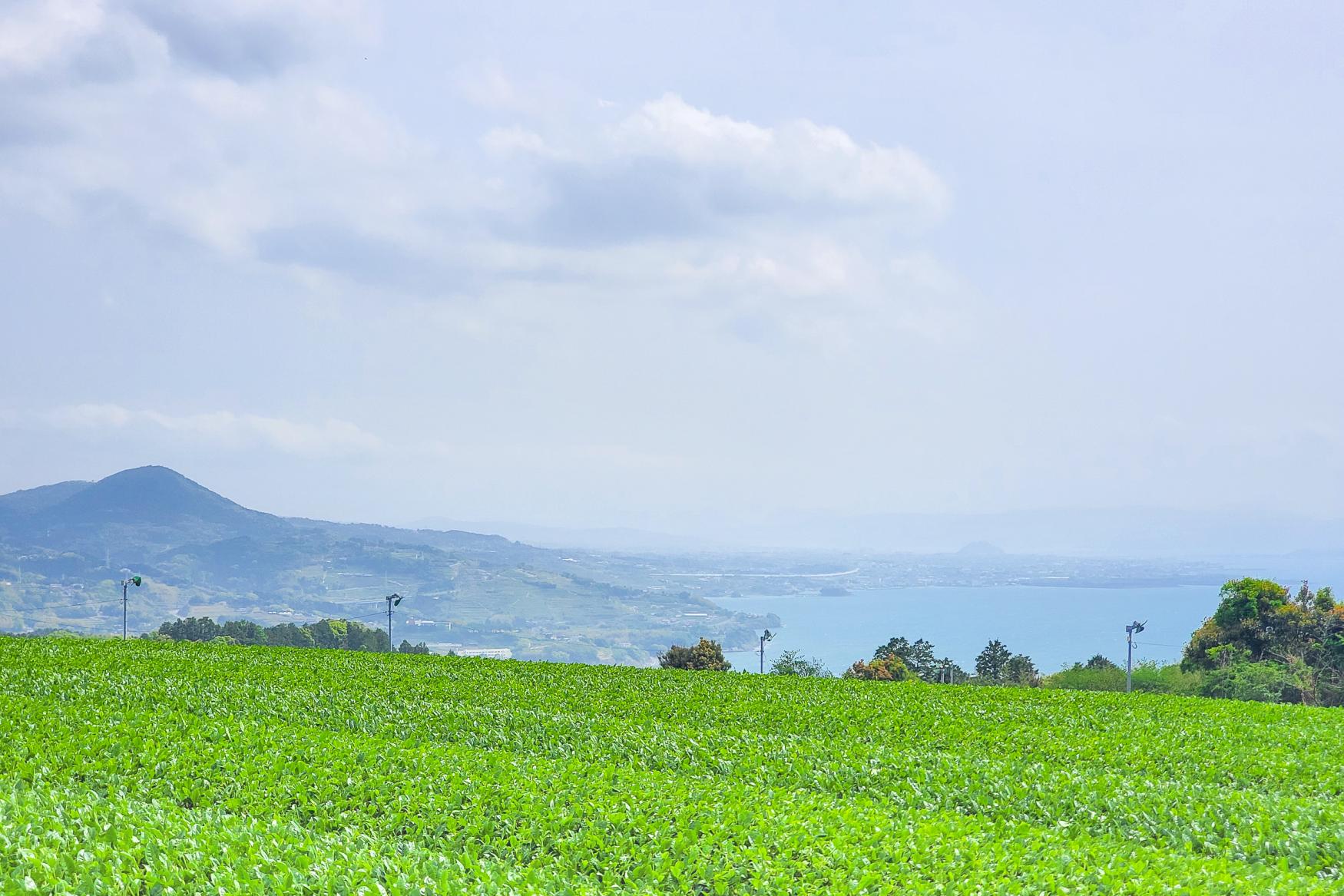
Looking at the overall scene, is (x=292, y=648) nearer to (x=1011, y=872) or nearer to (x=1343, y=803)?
(x=1011, y=872)

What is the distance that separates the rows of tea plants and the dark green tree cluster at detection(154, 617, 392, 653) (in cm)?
6995

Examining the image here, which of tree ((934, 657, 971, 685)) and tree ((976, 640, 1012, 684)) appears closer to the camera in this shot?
tree ((976, 640, 1012, 684))

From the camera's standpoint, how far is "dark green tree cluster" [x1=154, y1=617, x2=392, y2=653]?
3231 inches

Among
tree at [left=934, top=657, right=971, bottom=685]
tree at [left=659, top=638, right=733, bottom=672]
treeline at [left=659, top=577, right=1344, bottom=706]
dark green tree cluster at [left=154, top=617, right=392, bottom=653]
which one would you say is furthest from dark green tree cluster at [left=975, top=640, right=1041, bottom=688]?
dark green tree cluster at [left=154, top=617, right=392, bottom=653]

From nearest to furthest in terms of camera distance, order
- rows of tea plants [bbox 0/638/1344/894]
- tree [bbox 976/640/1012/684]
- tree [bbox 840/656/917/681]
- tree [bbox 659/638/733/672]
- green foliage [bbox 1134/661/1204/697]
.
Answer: rows of tea plants [bbox 0/638/1344/894] → green foliage [bbox 1134/661/1204/697] → tree [bbox 659/638/733/672] → tree [bbox 840/656/917/681] → tree [bbox 976/640/1012/684]

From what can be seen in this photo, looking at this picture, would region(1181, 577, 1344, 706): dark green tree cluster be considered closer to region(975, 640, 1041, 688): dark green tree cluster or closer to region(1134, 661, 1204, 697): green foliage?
region(1134, 661, 1204, 697): green foliage

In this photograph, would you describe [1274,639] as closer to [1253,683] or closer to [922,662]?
[1253,683]

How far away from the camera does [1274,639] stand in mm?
41062

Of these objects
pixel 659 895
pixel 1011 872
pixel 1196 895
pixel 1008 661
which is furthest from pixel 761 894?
pixel 1008 661

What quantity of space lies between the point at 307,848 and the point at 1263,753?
11.6 m

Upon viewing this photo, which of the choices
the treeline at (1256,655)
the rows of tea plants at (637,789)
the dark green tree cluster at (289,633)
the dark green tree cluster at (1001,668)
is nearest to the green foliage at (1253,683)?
the treeline at (1256,655)

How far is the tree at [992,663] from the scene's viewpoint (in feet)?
189

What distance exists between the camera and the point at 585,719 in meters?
13.6

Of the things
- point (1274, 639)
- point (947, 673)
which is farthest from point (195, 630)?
point (1274, 639)
